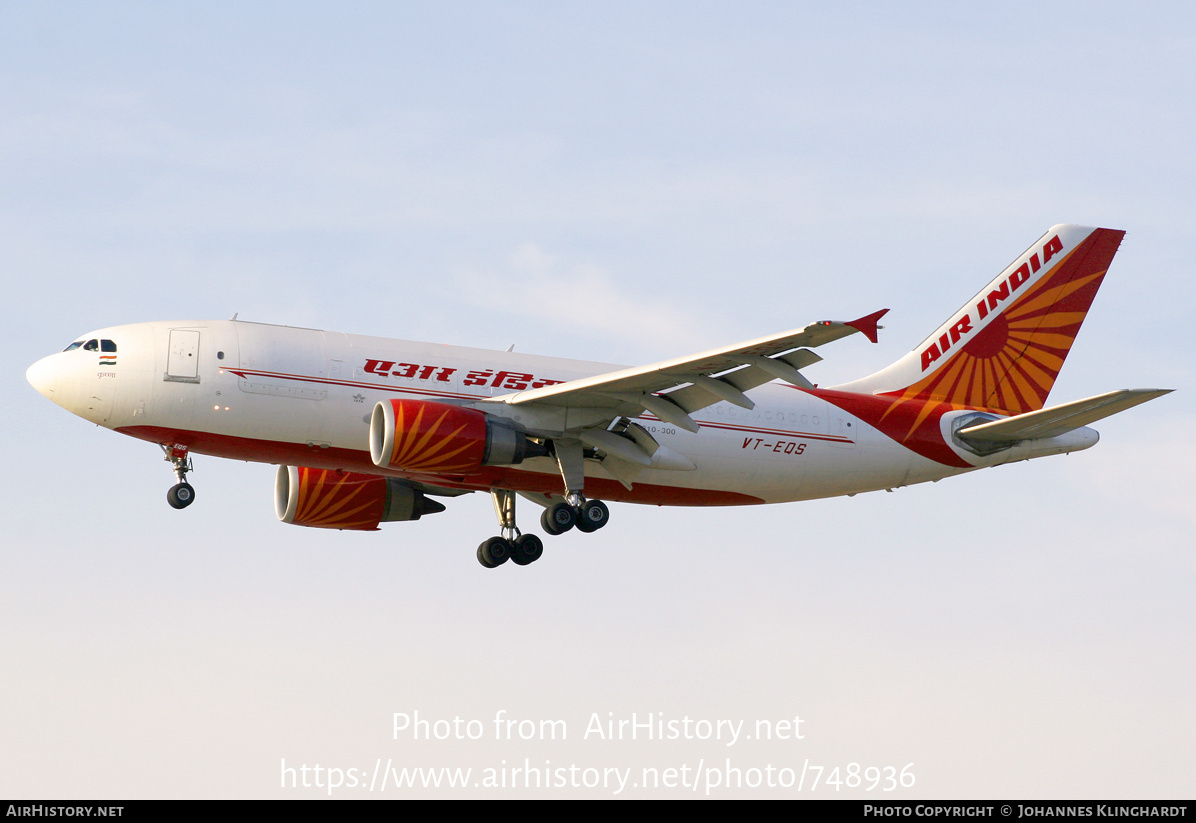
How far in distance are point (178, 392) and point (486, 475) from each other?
7014mm

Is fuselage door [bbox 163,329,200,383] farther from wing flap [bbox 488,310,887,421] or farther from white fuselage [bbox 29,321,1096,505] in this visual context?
wing flap [bbox 488,310,887,421]

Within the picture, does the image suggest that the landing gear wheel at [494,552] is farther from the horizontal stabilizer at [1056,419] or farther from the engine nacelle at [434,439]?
the horizontal stabilizer at [1056,419]

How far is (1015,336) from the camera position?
4012cm

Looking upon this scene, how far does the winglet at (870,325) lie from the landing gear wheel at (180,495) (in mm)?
15050

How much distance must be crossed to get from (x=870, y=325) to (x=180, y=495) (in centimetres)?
1550

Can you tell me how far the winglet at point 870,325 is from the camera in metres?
27.4

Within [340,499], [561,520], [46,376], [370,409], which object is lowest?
[561,520]

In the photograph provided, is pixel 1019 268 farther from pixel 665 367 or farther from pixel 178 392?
pixel 178 392

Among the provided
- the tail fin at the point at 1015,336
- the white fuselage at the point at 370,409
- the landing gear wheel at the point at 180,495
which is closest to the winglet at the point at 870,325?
the white fuselage at the point at 370,409

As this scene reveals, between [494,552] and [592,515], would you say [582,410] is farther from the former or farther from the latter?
[494,552]

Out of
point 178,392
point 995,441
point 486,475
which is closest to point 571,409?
point 486,475

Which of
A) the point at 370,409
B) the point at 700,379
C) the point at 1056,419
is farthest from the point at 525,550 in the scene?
the point at 1056,419

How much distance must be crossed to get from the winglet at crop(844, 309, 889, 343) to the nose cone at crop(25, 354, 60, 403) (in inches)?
A: 663

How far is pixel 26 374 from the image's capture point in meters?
33.1
